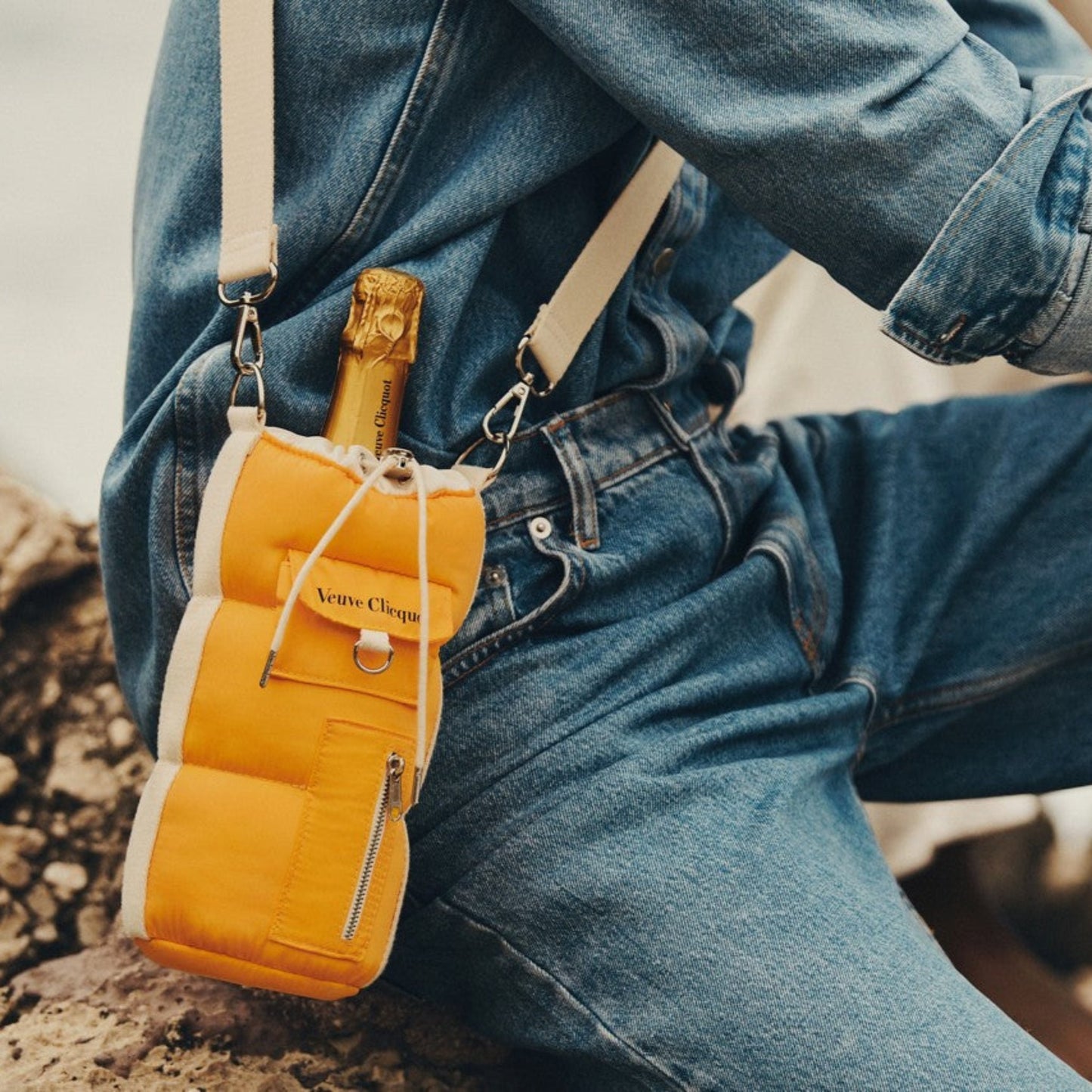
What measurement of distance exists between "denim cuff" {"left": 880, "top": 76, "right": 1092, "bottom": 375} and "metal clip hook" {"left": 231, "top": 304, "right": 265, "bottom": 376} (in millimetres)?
317

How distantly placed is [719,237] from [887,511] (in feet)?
0.76

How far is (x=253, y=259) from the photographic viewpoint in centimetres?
57

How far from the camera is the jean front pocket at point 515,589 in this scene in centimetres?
63

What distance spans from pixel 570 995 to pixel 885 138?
0.45 m

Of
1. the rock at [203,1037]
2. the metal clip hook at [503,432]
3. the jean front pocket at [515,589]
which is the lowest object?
the rock at [203,1037]

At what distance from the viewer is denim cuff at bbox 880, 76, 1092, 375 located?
59 cm

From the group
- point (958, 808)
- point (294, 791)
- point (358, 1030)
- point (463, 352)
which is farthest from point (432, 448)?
point (958, 808)

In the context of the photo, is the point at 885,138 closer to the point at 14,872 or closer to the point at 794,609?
the point at 794,609

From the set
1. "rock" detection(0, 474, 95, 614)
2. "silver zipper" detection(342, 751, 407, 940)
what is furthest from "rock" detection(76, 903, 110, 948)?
"silver zipper" detection(342, 751, 407, 940)

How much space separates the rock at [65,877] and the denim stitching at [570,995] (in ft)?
0.99

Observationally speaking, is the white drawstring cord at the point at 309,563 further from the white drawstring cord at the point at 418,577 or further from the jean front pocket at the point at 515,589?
the jean front pocket at the point at 515,589

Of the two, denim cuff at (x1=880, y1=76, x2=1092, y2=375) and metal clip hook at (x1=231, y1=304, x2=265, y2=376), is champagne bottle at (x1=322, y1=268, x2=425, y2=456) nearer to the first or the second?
metal clip hook at (x1=231, y1=304, x2=265, y2=376)

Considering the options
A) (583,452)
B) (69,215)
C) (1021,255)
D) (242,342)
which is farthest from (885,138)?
(69,215)

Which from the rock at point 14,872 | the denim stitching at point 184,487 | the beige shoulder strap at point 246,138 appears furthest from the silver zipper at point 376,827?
the rock at point 14,872
